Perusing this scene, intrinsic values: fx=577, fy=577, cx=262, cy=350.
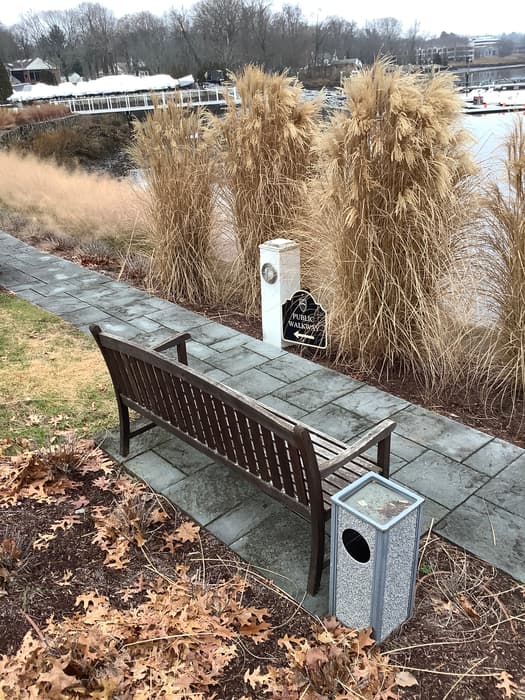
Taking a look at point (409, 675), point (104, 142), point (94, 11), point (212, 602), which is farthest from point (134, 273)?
point (94, 11)

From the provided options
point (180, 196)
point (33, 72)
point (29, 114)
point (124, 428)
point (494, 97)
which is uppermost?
point (33, 72)

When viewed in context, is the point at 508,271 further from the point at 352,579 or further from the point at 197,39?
the point at 197,39

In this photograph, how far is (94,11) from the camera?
87062 millimetres

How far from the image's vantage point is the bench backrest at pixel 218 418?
2076 millimetres

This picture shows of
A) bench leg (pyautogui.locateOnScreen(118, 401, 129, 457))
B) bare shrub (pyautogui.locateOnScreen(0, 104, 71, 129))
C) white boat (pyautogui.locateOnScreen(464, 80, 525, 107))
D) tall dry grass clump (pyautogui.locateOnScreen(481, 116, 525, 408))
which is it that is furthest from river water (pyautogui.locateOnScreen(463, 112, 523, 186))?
bare shrub (pyautogui.locateOnScreen(0, 104, 71, 129))

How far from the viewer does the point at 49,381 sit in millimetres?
4195

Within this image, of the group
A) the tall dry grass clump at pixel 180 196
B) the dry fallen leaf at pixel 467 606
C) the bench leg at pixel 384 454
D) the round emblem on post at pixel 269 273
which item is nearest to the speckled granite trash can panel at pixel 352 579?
the dry fallen leaf at pixel 467 606

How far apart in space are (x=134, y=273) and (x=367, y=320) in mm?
3655

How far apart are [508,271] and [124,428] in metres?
2.58

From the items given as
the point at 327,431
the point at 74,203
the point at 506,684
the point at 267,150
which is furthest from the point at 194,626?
the point at 74,203

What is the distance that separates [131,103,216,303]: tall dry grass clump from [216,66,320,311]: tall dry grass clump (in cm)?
34

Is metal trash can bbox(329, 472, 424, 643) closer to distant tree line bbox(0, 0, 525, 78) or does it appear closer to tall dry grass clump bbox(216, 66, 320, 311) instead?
tall dry grass clump bbox(216, 66, 320, 311)

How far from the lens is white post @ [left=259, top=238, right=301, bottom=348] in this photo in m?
4.71

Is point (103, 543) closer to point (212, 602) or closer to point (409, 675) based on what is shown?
point (212, 602)
